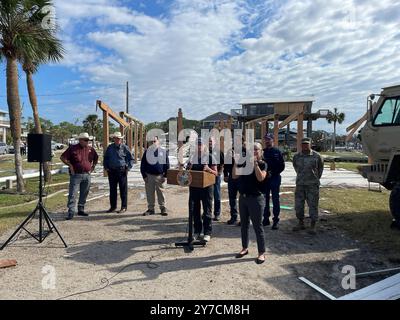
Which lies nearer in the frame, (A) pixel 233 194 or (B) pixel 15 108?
(A) pixel 233 194

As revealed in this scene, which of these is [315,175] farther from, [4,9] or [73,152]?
[4,9]

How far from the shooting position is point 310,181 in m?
6.62

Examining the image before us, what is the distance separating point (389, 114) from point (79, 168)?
6.70 meters

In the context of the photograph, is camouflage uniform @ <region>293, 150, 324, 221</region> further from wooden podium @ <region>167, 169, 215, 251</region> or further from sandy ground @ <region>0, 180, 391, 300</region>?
wooden podium @ <region>167, 169, 215, 251</region>

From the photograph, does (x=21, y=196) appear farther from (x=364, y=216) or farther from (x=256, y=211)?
(x=364, y=216)

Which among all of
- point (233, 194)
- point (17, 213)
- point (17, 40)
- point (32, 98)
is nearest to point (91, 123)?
point (32, 98)

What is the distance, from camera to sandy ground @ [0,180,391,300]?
416cm

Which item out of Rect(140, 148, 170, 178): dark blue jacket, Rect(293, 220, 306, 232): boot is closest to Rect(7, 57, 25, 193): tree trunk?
Rect(140, 148, 170, 178): dark blue jacket

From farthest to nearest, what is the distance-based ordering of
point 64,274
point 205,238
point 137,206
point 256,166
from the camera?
1. point 137,206
2. point 205,238
3. point 256,166
4. point 64,274

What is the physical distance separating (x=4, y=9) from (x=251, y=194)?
32.2 feet

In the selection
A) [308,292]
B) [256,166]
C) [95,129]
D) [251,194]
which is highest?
[95,129]

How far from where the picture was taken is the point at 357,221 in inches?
299

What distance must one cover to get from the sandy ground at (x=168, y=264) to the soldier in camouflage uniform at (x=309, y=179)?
0.51 m
